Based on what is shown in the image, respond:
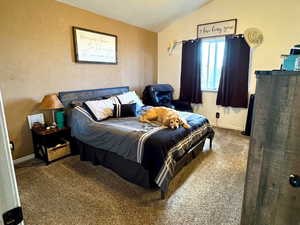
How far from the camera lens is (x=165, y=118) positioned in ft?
8.18

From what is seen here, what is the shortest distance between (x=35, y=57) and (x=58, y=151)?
1462mm

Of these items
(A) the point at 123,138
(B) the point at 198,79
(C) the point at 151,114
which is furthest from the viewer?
(B) the point at 198,79

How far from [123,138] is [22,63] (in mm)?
1851

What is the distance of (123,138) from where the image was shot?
2176 millimetres

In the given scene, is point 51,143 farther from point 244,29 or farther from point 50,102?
point 244,29

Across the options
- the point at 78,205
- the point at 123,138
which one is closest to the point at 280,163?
the point at 123,138

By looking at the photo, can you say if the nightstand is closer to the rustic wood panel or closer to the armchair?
the armchair

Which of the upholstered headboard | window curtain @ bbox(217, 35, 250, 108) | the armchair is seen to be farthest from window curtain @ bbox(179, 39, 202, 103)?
the upholstered headboard

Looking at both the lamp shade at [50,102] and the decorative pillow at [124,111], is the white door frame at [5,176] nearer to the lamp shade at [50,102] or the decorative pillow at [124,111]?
the lamp shade at [50,102]

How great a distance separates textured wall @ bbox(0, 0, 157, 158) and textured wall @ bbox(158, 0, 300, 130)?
191 centimetres

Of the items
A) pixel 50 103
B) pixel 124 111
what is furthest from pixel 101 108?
pixel 50 103

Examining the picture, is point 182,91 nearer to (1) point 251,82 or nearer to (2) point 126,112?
(1) point 251,82

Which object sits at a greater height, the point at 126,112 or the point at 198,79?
the point at 198,79

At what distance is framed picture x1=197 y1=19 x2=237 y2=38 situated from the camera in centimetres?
383
